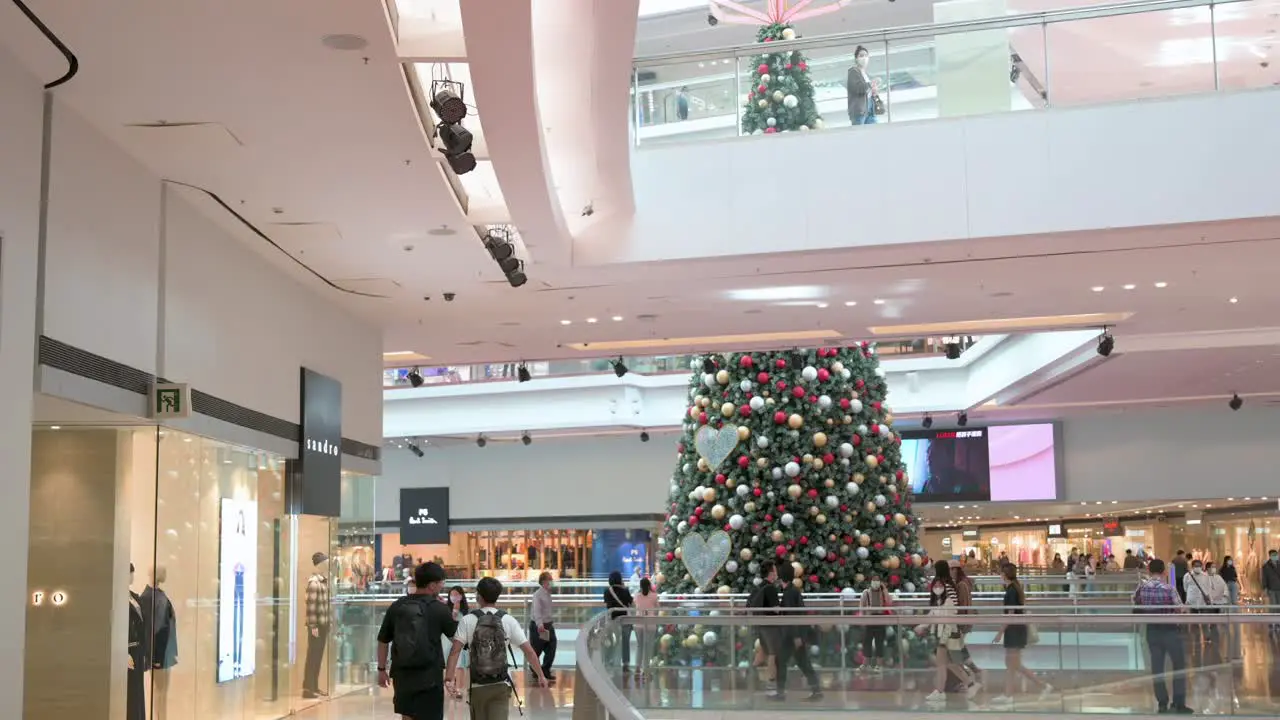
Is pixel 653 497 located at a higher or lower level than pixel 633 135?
lower

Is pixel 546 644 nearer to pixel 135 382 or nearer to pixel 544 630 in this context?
pixel 544 630

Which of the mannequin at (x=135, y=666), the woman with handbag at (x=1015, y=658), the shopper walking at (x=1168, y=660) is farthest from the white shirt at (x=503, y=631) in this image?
the shopper walking at (x=1168, y=660)

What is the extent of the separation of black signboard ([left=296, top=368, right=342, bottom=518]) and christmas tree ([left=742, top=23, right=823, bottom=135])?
4.86 m

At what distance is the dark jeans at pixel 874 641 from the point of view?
1223 cm

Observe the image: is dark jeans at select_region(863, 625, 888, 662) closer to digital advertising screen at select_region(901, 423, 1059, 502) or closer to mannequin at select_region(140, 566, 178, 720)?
mannequin at select_region(140, 566, 178, 720)

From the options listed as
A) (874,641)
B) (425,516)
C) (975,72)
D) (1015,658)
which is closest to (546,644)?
(874,641)

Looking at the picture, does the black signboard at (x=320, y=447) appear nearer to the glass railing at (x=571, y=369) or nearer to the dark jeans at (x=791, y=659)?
the dark jeans at (x=791, y=659)

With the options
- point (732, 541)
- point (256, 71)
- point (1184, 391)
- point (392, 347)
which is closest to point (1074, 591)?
point (1184, 391)

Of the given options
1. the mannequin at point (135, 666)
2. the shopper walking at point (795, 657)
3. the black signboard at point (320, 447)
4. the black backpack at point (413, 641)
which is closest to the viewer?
the black backpack at point (413, 641)

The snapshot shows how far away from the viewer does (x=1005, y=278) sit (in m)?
13.5

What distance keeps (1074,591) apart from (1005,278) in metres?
9.07

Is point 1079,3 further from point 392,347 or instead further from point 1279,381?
point 1279,381

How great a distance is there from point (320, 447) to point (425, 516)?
18427mm

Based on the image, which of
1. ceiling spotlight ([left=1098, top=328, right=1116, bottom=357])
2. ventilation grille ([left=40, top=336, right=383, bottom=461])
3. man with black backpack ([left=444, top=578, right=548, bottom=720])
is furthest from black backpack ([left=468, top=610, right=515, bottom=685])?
ceiling spotlight ([left=1098, top=328, right=1116, bottom=357])
